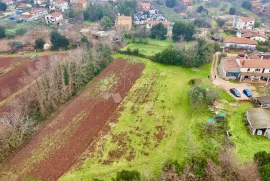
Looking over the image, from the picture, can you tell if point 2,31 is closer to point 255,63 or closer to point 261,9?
point 255,63

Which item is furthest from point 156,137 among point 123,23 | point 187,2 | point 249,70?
point 187,2

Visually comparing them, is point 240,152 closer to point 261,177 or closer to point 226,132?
point 226,132

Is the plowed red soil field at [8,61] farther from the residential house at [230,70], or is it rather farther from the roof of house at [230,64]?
the roof of house at [230,64]

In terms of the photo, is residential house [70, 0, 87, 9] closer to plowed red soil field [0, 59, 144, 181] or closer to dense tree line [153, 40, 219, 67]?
dense tree line [153, 40, 219, 67]

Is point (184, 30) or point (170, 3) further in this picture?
point (170, 3)

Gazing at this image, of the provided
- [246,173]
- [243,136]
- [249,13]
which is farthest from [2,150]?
[249,13]
